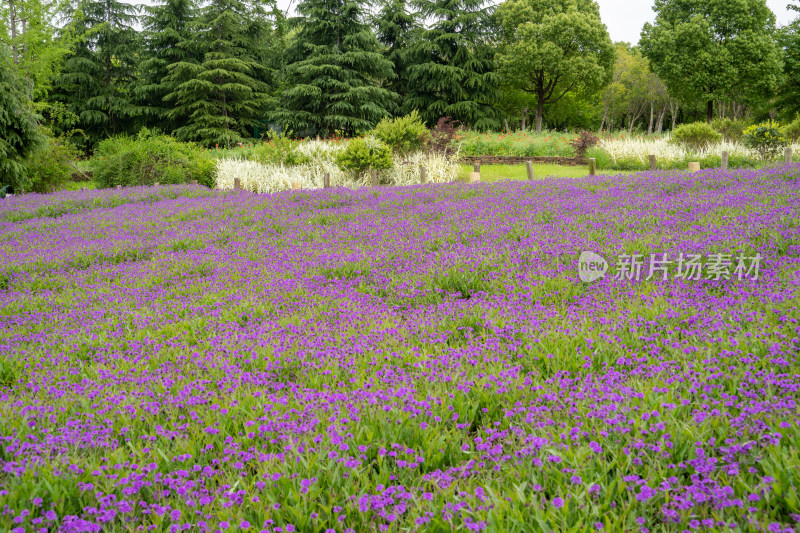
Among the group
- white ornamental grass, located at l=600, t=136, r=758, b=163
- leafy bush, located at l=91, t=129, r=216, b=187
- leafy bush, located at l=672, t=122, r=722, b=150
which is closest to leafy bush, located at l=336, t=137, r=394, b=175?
leafy bush, located at l=91, t=129, r=216, b=187

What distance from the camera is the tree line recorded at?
112 ft

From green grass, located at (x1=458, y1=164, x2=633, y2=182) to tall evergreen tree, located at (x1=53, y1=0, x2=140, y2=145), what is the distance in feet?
94.3

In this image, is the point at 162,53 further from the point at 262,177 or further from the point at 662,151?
the point at 662,151

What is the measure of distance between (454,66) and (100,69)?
2663 centimetres

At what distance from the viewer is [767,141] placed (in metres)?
20.5

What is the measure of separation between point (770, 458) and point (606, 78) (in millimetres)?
41976

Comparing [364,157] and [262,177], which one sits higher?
[364,157]

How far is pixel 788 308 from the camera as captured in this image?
3.90m

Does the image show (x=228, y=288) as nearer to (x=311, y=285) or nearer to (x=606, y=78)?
(x=311, y=285)

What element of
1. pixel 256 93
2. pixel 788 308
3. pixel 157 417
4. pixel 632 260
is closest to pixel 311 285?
pixel 157 417

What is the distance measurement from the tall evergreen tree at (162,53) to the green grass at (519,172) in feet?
82.7

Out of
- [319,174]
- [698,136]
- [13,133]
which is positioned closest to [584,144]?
[698,136]

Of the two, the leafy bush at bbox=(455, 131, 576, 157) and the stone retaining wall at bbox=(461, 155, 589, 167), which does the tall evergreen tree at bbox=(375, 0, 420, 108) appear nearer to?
the leafy bush at bbox=(455, 131, 576, 157)

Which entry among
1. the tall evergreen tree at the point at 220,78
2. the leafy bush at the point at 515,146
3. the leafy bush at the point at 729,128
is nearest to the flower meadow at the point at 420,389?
the leafy bush at the point at 515,146
